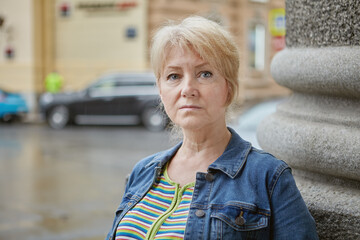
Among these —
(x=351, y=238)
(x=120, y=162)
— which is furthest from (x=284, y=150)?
(x=120, y=162)

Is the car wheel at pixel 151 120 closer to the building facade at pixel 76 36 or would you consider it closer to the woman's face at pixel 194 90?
the building facade at pixel 76 36

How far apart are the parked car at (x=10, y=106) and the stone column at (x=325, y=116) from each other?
17.9 metres

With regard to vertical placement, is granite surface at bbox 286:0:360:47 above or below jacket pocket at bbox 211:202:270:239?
above

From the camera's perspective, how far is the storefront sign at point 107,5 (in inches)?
Result: 828

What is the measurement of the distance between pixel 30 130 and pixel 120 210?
15789mm

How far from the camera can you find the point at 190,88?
5.94 ft

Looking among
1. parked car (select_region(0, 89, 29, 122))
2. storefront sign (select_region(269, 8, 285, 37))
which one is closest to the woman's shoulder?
parked car (select_region(0, 89, 29, 122))

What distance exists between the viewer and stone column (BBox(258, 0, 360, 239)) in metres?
1.87

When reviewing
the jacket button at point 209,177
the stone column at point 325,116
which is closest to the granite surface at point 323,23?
the stone column at point 325,116

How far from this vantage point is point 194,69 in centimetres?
182

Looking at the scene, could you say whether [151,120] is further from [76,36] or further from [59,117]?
[76,36]

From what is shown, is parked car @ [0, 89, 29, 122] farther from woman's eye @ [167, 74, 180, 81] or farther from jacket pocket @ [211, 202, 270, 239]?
jacket pocket @ [211, 202, 270, 239]

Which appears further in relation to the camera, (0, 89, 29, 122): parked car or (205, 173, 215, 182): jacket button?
(0, 89, 29, 122): parked car

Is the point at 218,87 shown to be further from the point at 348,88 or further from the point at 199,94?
the point at 348,88
